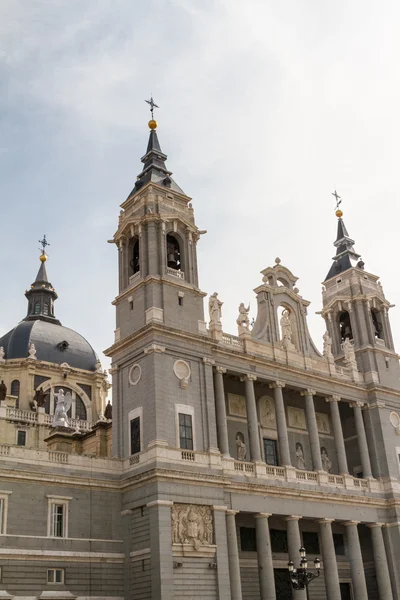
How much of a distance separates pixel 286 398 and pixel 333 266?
554 inches

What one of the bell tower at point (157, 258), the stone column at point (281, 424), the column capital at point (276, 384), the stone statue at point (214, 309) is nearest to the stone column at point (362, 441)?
the stone column at point (281, 424)

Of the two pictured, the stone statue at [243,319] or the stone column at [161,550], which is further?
the stone statue at [243,319]

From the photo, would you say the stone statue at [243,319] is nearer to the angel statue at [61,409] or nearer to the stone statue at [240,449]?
the stone statue at [240,449]

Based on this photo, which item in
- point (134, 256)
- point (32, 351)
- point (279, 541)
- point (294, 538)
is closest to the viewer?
point (294, 538)

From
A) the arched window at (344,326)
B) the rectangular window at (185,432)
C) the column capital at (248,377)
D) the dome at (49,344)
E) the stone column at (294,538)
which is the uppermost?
the dome at (49,344)

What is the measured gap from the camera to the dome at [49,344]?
68938mm

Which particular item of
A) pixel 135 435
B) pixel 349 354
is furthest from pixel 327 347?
pixel 135 435

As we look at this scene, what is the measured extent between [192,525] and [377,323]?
25367mm

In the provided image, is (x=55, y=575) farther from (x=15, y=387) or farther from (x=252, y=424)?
(x=15, y=387)

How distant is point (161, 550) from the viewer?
3506 centimetres

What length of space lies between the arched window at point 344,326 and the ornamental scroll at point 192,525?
22.5m

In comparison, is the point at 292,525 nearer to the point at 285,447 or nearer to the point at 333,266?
the point at 285,447

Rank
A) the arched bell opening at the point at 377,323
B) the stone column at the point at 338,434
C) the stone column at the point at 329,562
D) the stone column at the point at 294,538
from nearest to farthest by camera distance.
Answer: the stone column at the point at 294,538, the stone column at the point at 329,562, the stone column at the point at 338,434, the arched bell opening at the point at 377,323

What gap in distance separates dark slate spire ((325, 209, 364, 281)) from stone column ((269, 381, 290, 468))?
49.6ft
